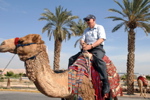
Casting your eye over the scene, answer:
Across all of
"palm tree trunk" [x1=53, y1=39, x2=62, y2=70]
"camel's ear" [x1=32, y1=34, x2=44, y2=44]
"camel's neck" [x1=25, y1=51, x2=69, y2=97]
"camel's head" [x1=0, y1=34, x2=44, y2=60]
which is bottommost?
"camel's neck" [x1=25, y1=51, x2=69, y2=97]

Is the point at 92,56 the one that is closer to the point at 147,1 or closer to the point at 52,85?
the point at 52,85

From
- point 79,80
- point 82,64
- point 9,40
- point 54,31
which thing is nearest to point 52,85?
point 79,80

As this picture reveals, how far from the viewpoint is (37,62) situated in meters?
3.41

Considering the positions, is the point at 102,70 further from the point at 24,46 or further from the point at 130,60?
the point at 130,60

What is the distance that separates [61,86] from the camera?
3.54 metres

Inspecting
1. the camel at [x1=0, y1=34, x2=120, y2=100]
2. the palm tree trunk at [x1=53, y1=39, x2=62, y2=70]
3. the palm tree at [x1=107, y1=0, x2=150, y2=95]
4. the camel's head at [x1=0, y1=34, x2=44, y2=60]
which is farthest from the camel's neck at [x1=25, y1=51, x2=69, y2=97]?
the palm tree trunk at [x1=53, y1=39, x2=62, y2=70]

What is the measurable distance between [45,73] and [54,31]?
22.9 m

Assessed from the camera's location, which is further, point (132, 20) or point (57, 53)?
point (57, 53)

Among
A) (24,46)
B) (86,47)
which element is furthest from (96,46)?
(24,46)

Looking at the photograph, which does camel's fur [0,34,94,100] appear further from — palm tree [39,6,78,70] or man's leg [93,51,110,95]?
palm tree [39,6,78,70]

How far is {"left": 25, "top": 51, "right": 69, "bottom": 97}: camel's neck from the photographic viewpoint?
132 inches

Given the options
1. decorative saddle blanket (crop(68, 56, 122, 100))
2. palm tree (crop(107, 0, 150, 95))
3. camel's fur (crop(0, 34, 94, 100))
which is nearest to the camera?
camel's fur (crop(0, 34, 94, 100))

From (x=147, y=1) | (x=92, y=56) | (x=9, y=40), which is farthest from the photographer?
(x=147, y=1)

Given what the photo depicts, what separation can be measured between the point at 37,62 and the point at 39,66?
2.9 inches
